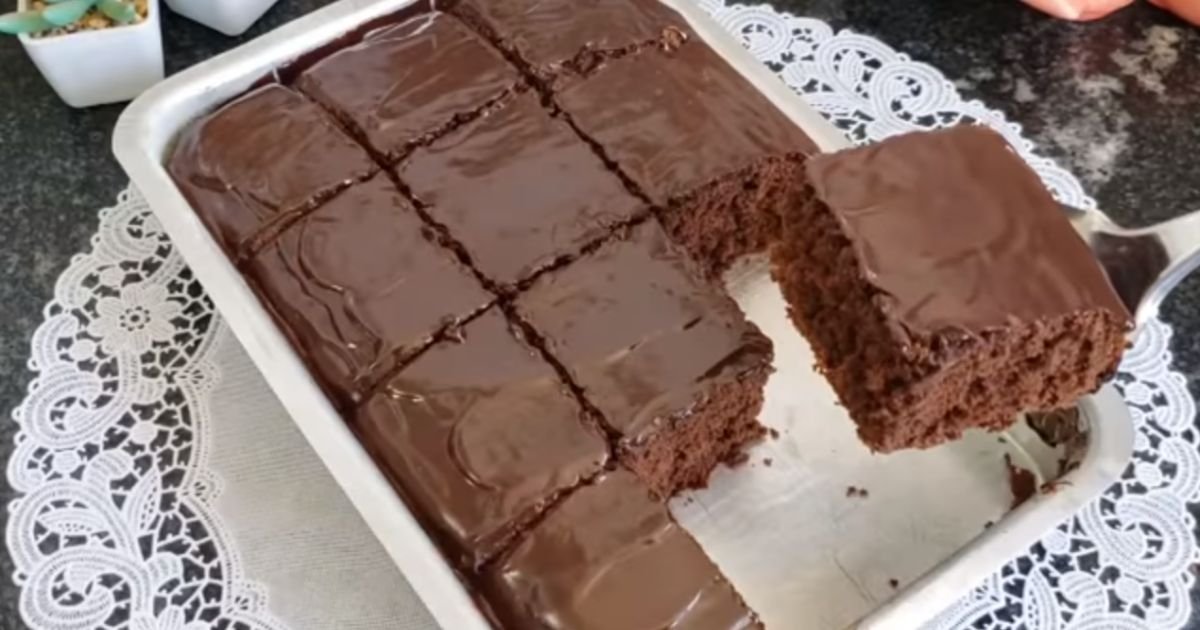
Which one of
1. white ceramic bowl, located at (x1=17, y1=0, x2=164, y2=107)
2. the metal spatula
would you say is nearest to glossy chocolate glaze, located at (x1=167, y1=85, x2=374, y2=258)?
white ceramic bowl, located at (x1=17, y1=0, x2=164, y2=107)

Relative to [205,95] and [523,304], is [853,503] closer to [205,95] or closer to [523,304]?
[523,304]

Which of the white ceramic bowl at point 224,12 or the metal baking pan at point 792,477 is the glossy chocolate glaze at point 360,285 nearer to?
the metal baking pan at point 792,477

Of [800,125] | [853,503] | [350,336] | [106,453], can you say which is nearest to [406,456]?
[350,336]

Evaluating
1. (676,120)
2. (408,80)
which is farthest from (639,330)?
(408,80)

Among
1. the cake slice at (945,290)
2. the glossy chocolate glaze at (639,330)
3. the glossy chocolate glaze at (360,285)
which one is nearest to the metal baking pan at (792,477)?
the glossy chocolate glaze at (360,285)

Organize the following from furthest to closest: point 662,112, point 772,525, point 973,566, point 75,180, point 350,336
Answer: point 75,180 < point 662,112 < point 772,525 < point 350,336 < point 973,566

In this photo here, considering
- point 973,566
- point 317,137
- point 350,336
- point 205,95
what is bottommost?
point 973,566

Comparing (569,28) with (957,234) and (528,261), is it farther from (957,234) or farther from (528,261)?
(957,234)
